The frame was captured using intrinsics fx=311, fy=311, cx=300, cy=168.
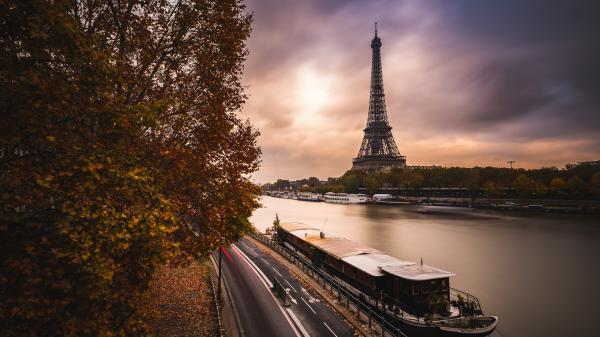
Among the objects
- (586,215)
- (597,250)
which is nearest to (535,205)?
(586,215)

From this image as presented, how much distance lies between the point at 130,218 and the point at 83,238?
1.16 m

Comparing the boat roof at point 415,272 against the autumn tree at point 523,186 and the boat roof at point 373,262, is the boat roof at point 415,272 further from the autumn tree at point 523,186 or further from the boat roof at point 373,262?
the autumn tree at point 523,186

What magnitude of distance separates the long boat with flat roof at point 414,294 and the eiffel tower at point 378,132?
16402 cm

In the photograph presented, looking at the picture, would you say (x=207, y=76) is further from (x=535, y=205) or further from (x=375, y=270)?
(x=535, y=205)

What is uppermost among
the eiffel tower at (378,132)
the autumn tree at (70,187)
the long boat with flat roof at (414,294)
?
the eiffel tower at (378,132)

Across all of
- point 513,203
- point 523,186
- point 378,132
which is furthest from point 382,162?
point 513,203

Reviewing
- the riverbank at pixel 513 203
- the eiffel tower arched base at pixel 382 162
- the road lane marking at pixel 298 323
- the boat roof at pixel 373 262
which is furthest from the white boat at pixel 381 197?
the road lane marking at pixel 298 323

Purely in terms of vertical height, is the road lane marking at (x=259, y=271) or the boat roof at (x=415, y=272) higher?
the boat roof at (x=415, y=272)

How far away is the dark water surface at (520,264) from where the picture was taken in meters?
21.8

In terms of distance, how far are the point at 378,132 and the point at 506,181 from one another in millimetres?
77074

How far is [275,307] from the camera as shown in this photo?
1897 cm

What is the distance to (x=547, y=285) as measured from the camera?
93.2ft

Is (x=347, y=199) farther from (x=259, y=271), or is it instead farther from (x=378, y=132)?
(x=259, y=271)

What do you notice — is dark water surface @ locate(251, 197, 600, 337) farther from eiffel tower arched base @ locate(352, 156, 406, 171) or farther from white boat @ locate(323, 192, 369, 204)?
eiffel tower arched base @ locate(352, 156, 406, 171)
